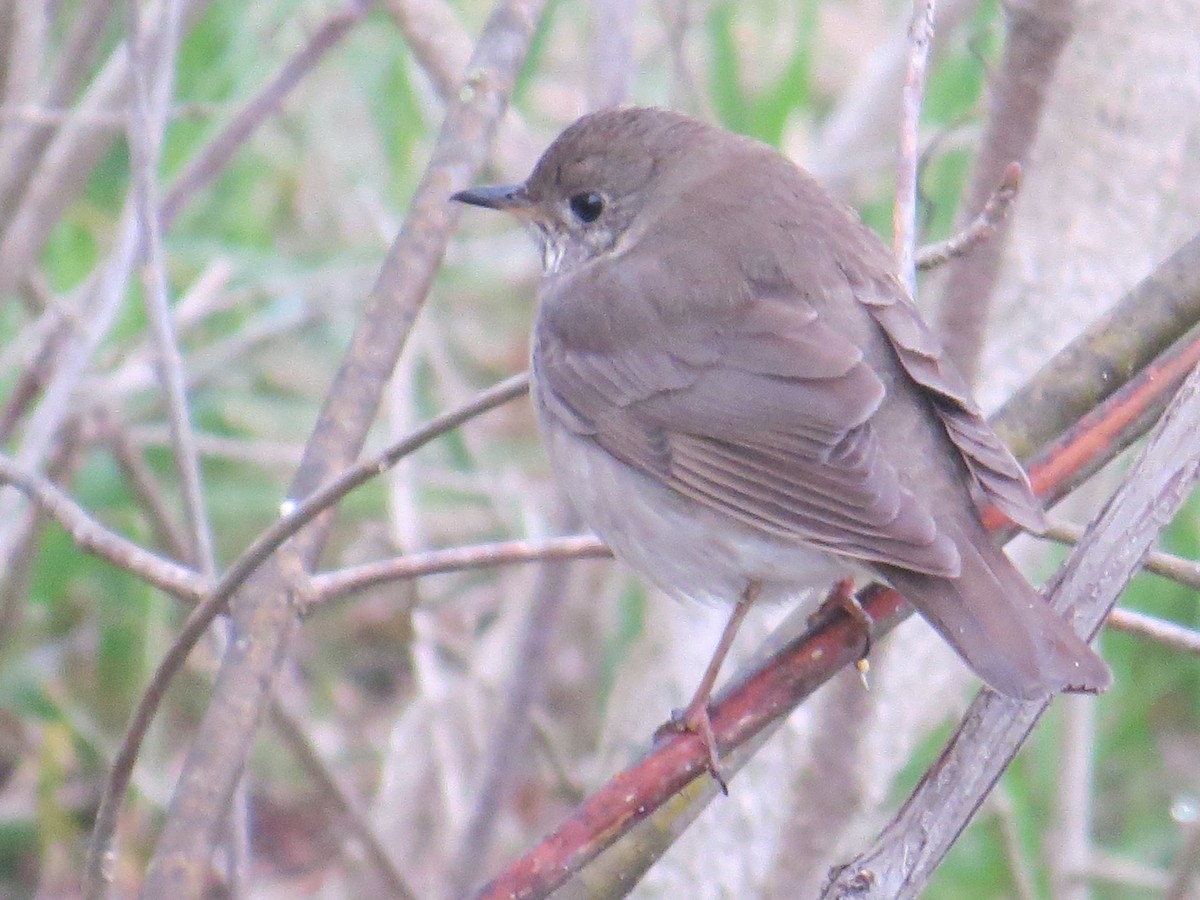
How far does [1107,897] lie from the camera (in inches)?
211

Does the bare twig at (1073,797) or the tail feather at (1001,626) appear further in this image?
the bare twig at (1073,797)

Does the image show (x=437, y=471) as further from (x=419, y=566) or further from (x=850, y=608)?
(x=419, y=566)

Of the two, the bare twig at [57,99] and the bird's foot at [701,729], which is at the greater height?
the bare twig at [57,99]

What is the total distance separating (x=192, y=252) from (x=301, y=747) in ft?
6.89

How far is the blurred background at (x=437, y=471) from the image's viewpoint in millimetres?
4418

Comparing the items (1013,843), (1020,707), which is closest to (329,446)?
(1020,707)

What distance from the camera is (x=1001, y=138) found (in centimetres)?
387

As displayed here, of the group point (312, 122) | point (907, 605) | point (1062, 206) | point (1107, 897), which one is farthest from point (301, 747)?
point (312, 122)

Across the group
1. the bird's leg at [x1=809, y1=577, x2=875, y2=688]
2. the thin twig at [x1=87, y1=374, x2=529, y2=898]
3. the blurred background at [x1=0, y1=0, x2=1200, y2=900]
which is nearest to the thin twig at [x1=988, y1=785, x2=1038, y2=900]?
the blurred background at [x1=0, y1=0, x2=1200, y2=900]

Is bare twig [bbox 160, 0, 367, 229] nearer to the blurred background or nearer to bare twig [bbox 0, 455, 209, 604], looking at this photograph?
the blurred background

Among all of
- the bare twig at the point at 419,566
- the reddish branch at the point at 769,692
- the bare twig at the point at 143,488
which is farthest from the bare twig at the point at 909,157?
the bare twig at the point at 143,488

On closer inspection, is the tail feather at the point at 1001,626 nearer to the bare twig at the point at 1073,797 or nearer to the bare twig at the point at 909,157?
the bare twig at the point at 909,157

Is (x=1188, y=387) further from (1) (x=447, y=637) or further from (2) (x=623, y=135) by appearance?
(1) (x=447, y=637)

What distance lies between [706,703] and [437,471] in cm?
268
